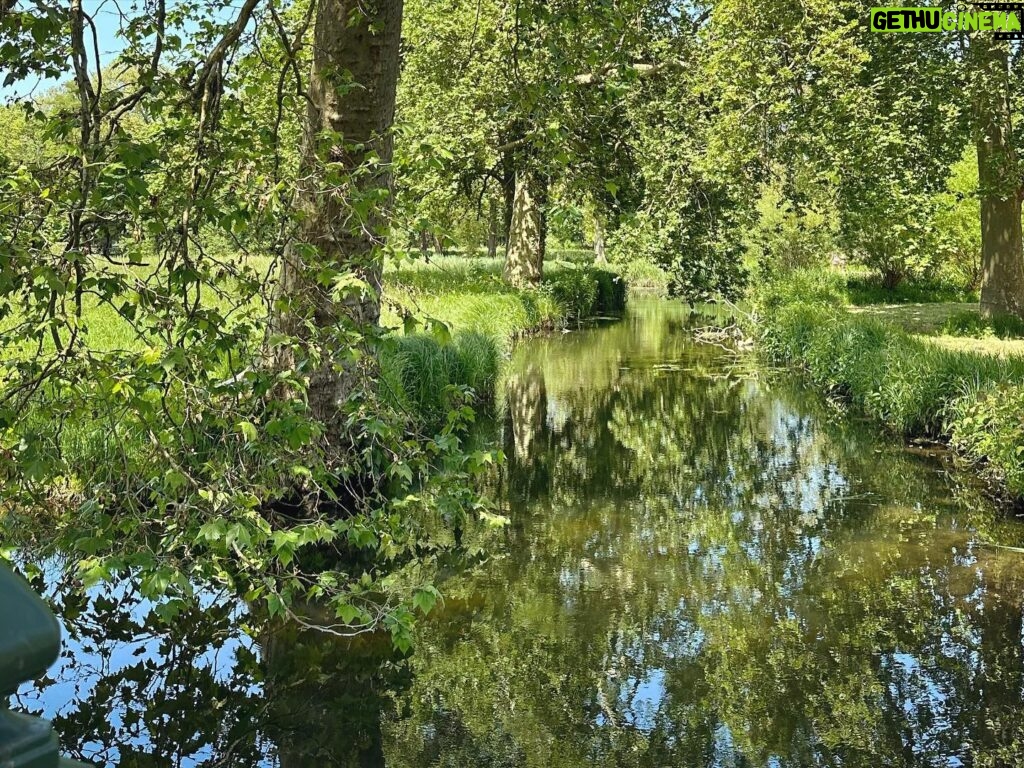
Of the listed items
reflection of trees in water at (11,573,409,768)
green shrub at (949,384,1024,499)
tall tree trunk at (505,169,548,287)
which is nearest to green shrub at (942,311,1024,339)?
green shrub at (949,384,1024,499)

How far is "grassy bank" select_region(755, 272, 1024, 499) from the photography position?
28.9 feet

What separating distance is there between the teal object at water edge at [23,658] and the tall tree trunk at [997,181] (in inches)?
598

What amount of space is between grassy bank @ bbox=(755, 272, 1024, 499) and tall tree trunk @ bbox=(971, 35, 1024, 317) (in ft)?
9.16

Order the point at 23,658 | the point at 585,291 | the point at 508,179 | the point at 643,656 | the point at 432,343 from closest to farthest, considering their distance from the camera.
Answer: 1. the point at 23,658
2. the point at 643,656
3. the point at 432,343
4. the point at 508,179
5. the point at 585,291

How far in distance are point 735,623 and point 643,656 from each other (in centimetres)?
82

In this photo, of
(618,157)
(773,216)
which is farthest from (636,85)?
(773,216)

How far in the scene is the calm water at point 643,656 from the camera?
4.77m

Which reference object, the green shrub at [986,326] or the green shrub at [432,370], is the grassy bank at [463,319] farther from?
the green shrub at [986,326]

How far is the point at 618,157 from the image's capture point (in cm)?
2155

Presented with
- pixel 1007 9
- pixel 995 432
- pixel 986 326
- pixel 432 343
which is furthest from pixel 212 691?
pixel 986 326

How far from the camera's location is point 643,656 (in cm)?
578

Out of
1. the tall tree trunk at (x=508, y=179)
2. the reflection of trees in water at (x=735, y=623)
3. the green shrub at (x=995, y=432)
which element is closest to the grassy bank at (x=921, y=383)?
the green shrub at (x=995, y=432)

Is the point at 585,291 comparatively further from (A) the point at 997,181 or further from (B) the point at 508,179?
(A) the point at 997,181

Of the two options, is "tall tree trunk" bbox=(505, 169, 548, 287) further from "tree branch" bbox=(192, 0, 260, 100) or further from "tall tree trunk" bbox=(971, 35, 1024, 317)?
"tree branch" bbox=(192, 0, 260, 100)
